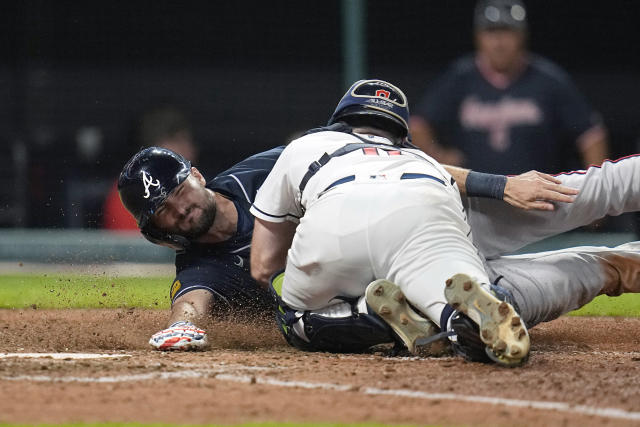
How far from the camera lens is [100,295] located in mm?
8047

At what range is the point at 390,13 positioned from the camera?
13438 mm

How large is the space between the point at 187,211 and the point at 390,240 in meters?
1.45

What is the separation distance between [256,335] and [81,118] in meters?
8.94

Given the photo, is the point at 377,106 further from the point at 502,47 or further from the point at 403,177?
the point at 502,47

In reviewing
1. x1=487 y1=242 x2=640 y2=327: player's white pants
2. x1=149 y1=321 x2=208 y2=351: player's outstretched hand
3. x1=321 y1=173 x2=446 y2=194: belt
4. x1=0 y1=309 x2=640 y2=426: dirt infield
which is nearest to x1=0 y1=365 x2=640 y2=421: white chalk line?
x1=0 y1=309 x2=640 y2=426: dirt infield

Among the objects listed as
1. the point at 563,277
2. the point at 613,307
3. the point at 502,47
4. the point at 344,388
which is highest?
the point at 502,47

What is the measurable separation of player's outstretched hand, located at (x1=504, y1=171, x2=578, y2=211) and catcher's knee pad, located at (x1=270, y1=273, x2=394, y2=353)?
93cm

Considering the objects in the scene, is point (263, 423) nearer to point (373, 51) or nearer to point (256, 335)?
point (256, 335)

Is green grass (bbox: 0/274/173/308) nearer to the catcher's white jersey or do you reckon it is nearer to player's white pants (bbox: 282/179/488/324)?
the catcher's white jersey

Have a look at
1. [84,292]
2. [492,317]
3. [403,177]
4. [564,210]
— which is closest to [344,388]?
[492,317]

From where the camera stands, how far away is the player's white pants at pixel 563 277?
4.47 m

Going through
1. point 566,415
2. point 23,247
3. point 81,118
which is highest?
point 566,415

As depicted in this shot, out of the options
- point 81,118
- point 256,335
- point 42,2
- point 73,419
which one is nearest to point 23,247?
point 81,118

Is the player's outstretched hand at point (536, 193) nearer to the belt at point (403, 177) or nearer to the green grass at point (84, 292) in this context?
the belt at point (403, 177)
